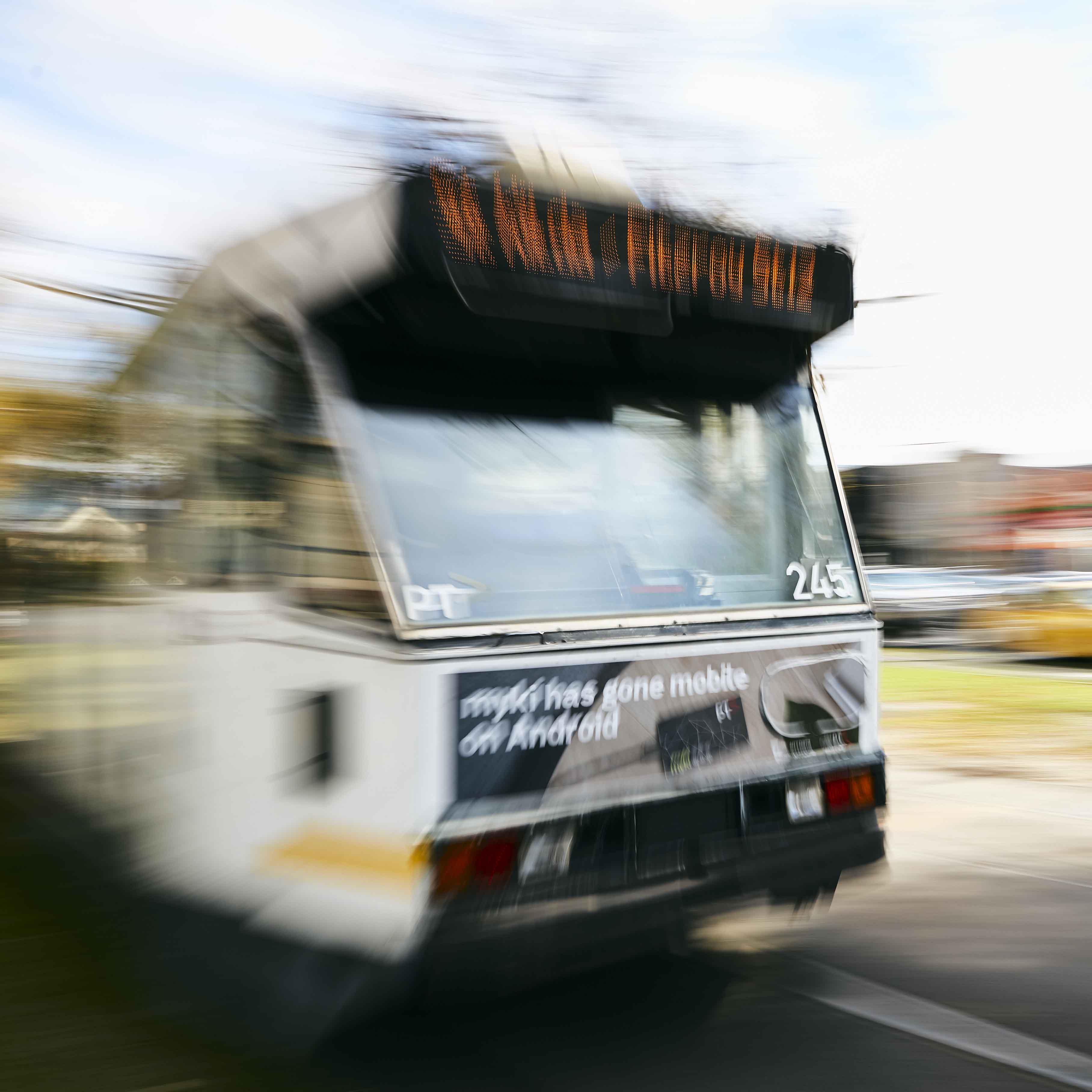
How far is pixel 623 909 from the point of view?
348cm

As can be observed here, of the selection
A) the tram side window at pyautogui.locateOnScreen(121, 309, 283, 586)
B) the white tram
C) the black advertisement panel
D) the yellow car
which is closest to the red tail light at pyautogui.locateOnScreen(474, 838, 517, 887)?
the white tram

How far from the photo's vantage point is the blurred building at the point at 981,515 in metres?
22.8

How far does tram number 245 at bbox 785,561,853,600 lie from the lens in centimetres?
432

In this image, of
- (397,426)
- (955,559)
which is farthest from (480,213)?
(955,559)

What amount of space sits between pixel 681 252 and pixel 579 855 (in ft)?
6.32

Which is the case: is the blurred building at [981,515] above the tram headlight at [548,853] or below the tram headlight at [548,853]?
above

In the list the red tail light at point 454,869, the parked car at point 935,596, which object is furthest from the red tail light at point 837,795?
the parked car at point 935,596

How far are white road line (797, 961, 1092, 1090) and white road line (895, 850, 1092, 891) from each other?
1.85 meters

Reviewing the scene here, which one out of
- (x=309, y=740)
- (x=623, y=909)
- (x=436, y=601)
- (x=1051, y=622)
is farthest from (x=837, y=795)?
(x=1051, y=622)

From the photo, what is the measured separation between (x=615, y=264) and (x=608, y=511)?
0.79m

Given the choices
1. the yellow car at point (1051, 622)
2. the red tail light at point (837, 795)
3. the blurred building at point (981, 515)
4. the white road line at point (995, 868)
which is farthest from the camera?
the blurred building at point (981, 515)

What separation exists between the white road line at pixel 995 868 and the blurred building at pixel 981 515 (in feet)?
55.1

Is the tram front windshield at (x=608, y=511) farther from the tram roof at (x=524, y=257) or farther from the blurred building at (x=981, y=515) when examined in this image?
the blurred building at (x=981, y=515)

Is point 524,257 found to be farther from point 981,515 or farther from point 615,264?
point 981,515
